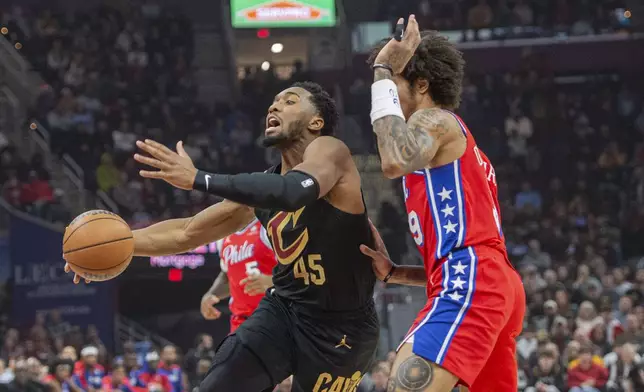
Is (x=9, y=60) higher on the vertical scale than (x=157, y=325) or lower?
higher

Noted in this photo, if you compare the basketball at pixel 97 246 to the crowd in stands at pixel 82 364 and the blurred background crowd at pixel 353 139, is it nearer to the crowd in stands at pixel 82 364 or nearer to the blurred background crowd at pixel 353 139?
the crowd in stands at pixel 82 364

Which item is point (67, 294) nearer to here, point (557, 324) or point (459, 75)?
point (557, 324)

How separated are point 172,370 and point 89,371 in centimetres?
116

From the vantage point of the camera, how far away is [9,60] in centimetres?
2017

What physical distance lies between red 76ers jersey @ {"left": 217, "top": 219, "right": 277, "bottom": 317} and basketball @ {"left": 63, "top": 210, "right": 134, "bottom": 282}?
2.63m

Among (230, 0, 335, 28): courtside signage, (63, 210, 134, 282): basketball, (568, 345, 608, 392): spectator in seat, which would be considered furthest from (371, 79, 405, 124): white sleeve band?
(230, 0, 335, 28): courtside signage

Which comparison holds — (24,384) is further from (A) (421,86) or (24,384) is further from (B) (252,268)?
(A) (421,86)

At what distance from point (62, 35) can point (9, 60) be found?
1.44 metres

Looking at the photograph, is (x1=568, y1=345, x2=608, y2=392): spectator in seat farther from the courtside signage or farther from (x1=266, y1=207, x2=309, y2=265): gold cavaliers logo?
the courtside signage

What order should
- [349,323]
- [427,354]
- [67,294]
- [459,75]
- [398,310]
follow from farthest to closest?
[67,294] < [398,310] < [349,323] < [459,75] < [427,354]

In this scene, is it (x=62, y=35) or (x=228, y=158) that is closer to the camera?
(x=228, y=158)

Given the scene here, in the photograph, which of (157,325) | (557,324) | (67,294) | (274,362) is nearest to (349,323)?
(274,362)

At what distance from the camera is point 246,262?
24.8 feet

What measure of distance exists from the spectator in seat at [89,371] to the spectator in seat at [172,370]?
2.87 feet
